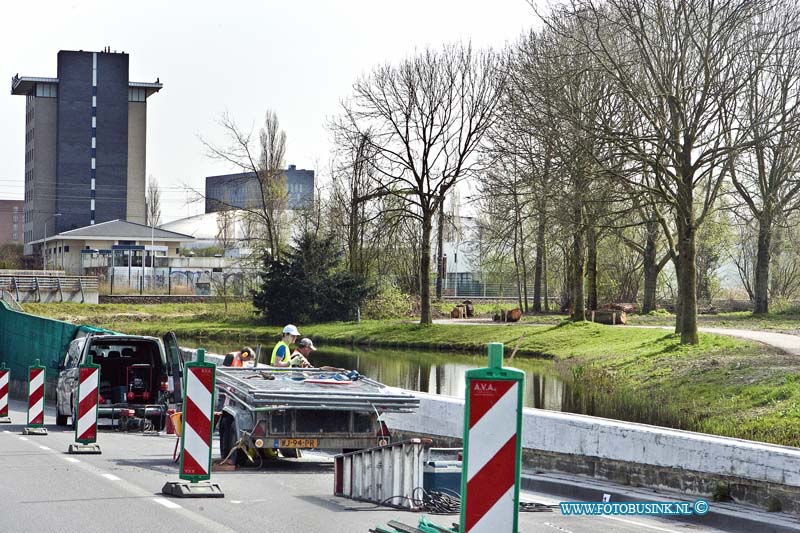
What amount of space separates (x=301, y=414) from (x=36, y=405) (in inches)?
299

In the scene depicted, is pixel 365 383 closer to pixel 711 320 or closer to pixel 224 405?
pixel 224 405

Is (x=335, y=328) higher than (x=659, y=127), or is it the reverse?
(x=659, y=127)

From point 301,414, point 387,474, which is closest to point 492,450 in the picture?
point 387,474

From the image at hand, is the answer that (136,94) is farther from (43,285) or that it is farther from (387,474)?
(387,474)

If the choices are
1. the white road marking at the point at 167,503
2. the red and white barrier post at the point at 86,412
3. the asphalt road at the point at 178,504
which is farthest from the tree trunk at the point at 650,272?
the white road marking at the point at 167,503

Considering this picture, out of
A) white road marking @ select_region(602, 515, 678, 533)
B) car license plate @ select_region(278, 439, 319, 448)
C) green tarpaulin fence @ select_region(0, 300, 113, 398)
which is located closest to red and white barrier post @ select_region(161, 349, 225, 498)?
car license plate @ select_region(278, 439, 319, 448)

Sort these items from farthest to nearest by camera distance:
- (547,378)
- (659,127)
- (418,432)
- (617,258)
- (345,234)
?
(345,234)
(617,258)
(547,378)
(659,127)
(418,432)

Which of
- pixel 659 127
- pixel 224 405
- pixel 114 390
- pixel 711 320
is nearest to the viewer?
pixel 224 405

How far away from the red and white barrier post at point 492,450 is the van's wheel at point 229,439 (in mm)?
7335

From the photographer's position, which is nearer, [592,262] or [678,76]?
[678,76]

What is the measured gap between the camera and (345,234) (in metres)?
70.0

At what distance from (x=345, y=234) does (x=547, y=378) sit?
3634 centimetres

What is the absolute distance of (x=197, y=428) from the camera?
11.5m

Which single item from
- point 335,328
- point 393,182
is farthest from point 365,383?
point 335,328
